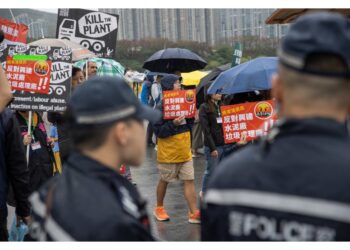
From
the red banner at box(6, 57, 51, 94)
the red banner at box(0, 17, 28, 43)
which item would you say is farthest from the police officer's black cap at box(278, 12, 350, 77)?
the red banner at box(0, 17, 28, 43)

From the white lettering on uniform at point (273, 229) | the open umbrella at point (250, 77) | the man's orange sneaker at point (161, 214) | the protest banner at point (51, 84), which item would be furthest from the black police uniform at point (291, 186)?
the man's orange sneaker at point (161, 214)

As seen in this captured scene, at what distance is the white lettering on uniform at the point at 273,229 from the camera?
1.69 meters

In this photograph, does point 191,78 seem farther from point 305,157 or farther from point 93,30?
point 305,157

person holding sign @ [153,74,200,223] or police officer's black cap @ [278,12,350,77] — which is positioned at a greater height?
police officer's black cap @ [278,12,350,77]

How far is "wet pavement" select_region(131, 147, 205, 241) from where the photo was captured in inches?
269

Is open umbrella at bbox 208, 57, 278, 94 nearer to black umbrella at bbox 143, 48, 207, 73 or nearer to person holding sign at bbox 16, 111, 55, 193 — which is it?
person holding sign at bbox 16, 111, 55, 193

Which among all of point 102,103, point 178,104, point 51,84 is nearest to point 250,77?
point 178,104

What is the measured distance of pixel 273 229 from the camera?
174cm

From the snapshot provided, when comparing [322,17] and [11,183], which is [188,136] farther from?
[322,17]

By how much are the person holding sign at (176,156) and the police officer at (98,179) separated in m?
5.09

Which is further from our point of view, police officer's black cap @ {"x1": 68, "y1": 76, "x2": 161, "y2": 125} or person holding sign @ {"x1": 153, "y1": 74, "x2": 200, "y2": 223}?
person holding sign @ {"x1": 153, "y1": 74, "x2": 200, "y2": 223}

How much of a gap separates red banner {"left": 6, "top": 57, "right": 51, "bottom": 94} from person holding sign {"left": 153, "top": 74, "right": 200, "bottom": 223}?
1.52 metres

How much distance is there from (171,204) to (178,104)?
1.73 metres

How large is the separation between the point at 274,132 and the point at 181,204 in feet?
22.4
